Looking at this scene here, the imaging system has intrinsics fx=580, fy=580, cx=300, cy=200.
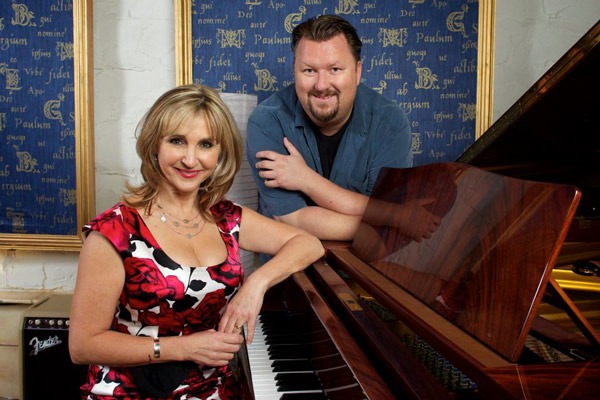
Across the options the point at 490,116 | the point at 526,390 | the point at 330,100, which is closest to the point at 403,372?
the point at 526,390

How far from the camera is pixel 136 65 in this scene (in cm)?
322

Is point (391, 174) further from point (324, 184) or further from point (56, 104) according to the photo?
point (56, 104)

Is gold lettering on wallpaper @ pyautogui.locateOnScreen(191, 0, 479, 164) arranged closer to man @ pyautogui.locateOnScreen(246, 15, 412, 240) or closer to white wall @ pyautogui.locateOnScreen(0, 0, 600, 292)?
white wall @ pyautogui.locateOnScreen(0, 0, 600, 292)

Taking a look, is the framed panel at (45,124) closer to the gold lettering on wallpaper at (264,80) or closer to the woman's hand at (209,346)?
the gold lettering on wallpaper at (264,80)

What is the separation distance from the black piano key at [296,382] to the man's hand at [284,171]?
966 millimetres

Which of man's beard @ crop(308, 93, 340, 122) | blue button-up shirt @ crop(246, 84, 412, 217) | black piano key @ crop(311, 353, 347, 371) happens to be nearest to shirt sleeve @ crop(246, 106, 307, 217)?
blue button-up shirt @ crop(246, 84, 412, 217)

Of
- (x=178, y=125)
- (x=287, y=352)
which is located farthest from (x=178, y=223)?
(x=287, y=352)

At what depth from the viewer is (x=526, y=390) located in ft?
2.72

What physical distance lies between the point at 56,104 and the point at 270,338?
6.94ft

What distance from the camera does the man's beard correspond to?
2.45m

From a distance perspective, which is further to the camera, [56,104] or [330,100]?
[56,104]

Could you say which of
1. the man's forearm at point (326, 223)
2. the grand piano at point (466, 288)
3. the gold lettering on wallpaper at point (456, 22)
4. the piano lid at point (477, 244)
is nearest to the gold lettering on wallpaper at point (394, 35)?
the gold lettering on wallpaper at point (456, 22)

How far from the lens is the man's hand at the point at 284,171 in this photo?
2293 millimetres

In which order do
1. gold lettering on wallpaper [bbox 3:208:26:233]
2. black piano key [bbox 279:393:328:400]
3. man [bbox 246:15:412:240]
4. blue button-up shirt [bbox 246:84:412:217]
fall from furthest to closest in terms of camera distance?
1. gold lettering on wallpaper [bbox 3:208:26:233]
2. blue button-up shirt [bbox 246:84:412:217]
3. man [bbox 246:15:412:240]
4. black piano key [bbox 279:393:328:400]
